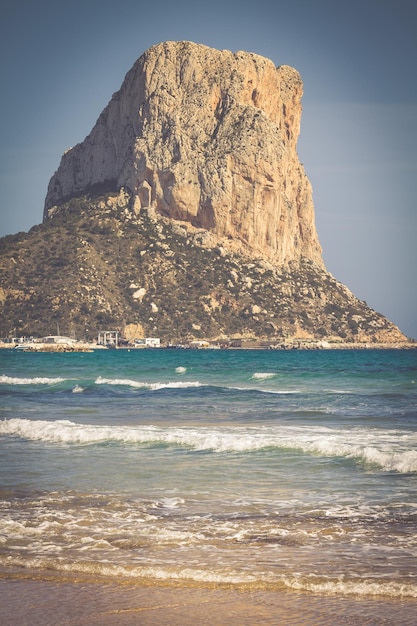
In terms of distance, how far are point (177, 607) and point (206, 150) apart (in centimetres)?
12764

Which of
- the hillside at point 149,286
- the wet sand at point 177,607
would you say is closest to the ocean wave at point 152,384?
the wet sand at point 177,607

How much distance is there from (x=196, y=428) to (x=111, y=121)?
13716 centimetres

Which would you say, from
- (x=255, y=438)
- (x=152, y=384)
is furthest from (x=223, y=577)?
(x=152, y=384)

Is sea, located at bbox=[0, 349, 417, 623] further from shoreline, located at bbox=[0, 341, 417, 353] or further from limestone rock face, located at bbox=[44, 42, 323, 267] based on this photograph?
limestone rock face, located at bbox=[44, 42, 323, 267]

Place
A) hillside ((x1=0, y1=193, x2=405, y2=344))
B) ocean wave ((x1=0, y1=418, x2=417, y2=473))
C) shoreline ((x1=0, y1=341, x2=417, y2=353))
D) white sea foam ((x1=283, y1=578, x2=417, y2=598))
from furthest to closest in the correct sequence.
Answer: hillside ((x1=0, y1=193, x2=405, y2=344)) → shoreline ((x1=0, y1=341, x2=417, y2=353)) → ocean wave ((x1=0, y1=418, x2=417, y2=473)) → white sea foam ((x1=283, y1=578, x2=417, y2=598))

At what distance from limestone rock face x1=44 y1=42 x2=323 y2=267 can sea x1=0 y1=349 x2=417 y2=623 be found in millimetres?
110931

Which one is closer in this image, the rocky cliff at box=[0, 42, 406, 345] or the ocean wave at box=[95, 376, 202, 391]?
the ocean wave at box=[95, 376, 202, 391]

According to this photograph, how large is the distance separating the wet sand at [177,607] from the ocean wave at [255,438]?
656 cm

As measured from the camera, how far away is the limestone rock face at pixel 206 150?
131m

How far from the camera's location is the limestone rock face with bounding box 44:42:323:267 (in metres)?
131

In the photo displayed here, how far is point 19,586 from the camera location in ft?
24.4

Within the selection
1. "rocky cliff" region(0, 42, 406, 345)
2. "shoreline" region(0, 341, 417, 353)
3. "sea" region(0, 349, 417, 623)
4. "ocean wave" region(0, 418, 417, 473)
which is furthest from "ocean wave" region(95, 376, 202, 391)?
"rocky cliff" region(0, 42, 406, 345)

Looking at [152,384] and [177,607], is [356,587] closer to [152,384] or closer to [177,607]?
[177,607]

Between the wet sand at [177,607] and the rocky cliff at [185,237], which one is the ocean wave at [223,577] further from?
the rocky cliff at [185,237]
